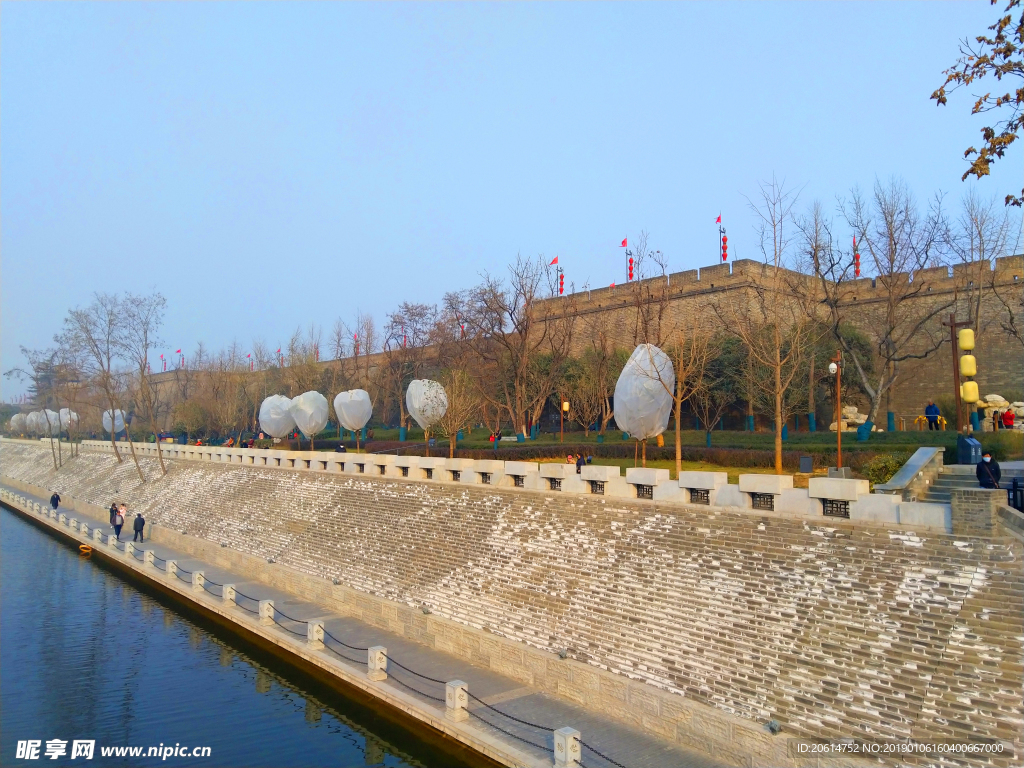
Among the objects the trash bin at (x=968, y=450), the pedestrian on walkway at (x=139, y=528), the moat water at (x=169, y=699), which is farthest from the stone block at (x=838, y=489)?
the pedestrian on walkway at (x=139, y=528)

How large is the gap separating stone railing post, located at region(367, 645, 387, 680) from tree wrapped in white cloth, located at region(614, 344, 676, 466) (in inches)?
348

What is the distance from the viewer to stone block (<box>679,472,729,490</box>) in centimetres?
1034

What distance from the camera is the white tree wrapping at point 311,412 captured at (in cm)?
3147

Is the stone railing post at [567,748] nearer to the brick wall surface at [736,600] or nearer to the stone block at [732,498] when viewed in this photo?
the brick wall surface at [736,600]

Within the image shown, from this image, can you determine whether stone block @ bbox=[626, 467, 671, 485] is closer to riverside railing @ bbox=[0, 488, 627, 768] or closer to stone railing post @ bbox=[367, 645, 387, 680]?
riverside railing @ bbox=[0, 488, 627, 768]

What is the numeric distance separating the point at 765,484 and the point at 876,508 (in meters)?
1.48

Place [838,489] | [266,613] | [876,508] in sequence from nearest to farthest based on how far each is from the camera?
[876,508] → [838,489] → [266,613]

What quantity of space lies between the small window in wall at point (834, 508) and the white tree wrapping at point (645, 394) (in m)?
7.66

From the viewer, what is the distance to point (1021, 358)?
23.8 m

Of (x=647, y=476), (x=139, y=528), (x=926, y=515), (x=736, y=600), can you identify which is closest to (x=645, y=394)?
(x=647, y=476)

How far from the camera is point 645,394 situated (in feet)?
55.0

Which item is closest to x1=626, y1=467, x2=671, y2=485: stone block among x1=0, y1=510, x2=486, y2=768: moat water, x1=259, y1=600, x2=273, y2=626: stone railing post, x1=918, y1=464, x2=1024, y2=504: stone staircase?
x1=918, y1=464, x2=1024, y2=504: stone staircase

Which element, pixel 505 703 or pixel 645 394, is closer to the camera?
pixel 505 703

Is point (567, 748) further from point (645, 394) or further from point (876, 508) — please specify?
point (645, 394)
